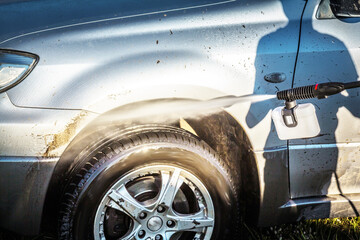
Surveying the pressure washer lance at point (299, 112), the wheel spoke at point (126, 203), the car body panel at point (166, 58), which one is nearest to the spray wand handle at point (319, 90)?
the pressure washer lance at point (299, 112)

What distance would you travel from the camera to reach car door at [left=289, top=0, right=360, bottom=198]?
2012 mm

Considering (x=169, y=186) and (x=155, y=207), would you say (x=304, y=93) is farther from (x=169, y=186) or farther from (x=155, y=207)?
(x=155, y=207)

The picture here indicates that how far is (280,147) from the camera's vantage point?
6.83ft

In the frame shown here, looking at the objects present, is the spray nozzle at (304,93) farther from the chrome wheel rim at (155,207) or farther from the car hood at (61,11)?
the car hood at (61,11)

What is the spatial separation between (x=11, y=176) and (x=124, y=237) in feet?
2.04

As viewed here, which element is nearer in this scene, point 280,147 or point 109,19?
point 109,19

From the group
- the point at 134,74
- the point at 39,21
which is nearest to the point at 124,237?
the point at 134,74

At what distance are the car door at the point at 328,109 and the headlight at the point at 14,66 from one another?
1292mm

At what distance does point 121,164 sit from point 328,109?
1.10 meters

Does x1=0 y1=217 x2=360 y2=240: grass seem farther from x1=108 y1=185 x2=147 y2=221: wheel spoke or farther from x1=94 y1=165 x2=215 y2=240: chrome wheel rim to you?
x1=108 y1=185 x2=147 y2=221: wheel spoke

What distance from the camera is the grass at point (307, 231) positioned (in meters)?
2.39

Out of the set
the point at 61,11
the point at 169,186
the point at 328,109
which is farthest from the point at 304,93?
the point at 61,11

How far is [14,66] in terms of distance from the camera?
1.81 meters

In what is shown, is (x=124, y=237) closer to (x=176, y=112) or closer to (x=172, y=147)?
(x=172, y=147)
